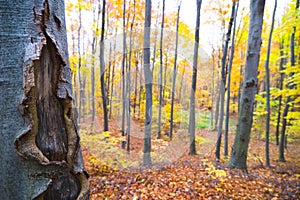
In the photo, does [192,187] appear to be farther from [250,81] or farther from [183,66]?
[183,66]

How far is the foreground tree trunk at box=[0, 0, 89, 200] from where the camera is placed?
24.3 inches

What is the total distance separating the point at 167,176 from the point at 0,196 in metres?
4.05

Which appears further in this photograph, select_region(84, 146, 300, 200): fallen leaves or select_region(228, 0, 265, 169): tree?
select_region(228, 0, 265, 169): tree

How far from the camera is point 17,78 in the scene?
0.62m

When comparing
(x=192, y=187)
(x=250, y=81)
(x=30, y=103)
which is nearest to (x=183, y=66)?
(x=250, y=81)

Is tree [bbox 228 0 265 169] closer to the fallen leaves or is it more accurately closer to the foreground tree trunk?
the fallen leaves

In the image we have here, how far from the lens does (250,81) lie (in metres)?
4.35

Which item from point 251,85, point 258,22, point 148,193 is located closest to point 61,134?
point 148,193

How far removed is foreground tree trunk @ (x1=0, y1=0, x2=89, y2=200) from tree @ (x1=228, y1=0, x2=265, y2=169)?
4.75 meters

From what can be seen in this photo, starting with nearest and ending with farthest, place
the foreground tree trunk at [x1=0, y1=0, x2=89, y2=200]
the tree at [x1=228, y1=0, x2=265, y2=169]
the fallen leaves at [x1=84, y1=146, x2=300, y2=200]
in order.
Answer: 1. the foreground tree trunk at [x1=0, y1=0, x2=89, y2=200]
2. the fallen leaves at [x1=84, y1=146, x2=300, y2=200]
3. the tree at [x1=228, y1=0, x2=265, y2=169]

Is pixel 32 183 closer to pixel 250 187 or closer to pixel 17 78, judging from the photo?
pixel 17 78

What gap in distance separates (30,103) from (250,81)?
16.0 ft

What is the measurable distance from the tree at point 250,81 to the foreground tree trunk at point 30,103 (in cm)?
475

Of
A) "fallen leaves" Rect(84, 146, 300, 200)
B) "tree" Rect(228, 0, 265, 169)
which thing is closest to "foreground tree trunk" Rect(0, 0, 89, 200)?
"fallen leaves" Rect(84, 146, 300, 200)
